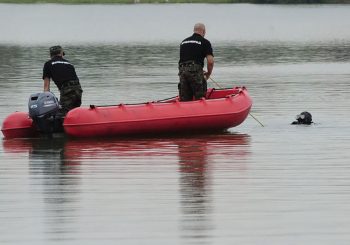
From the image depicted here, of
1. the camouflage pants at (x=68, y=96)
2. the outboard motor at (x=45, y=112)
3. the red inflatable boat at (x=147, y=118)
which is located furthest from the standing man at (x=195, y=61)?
the outboard motor at (x=45, y=112)

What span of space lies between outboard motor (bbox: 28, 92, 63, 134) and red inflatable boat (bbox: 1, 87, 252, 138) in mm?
200

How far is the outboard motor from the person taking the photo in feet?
56.9

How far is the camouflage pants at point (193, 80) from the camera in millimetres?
18578

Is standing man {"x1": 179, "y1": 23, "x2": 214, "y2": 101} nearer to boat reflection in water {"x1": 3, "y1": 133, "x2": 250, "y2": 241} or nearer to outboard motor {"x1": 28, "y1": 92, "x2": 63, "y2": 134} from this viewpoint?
boat reflection in water {"x1": 3, "y1": 133, "x2": 250, "y2": 241}

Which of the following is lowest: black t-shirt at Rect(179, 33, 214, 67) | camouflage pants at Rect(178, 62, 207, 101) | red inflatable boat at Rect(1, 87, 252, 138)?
red inflatable boat at Rect(1, 87, 252, 138)

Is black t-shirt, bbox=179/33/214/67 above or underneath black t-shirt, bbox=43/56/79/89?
above

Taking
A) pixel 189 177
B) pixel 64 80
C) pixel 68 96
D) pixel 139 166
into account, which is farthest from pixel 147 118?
pixel 189 177

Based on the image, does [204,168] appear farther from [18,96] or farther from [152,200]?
[18,96]

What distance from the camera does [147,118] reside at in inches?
695

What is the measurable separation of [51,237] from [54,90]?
667 inches

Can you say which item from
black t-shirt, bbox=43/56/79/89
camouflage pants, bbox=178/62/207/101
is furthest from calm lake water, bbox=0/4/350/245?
black t-shirt, bbox=43/56/79/89

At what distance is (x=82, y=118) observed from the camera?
57.3ft

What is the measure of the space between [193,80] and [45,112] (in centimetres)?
241

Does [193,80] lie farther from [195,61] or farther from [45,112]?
[45,112]
